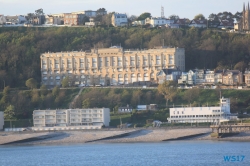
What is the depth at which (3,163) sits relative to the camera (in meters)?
75.1

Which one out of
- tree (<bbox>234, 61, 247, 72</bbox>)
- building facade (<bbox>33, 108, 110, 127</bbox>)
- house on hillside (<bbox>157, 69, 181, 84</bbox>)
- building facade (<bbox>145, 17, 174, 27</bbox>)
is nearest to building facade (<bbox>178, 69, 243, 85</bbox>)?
house on hillside (<bbox>157, 69, 181, 84</bbox>)

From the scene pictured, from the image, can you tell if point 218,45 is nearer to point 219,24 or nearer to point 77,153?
point 219,24

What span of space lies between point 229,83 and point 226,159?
168 feet

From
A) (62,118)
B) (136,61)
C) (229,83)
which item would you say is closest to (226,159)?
(62,118)

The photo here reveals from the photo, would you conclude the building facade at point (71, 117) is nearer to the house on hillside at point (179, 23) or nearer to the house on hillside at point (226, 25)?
the house on hillside at point (179, 23)

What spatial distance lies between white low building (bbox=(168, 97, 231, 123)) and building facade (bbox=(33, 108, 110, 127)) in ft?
25.9

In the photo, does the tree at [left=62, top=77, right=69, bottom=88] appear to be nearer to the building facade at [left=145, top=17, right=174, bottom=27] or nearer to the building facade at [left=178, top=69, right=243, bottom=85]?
the building facade at [left=178, top=69, right=243, bottom=85]

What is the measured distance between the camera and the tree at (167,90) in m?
109

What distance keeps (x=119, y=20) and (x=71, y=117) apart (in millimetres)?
55794

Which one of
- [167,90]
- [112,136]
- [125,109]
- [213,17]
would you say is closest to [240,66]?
A: [167,90]

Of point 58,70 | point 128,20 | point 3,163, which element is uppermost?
point 128,20

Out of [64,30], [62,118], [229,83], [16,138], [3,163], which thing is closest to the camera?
[3,163]

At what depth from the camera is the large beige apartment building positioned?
126 m

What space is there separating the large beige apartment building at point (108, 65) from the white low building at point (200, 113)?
24331 millimetres
